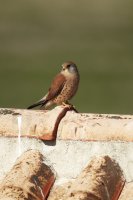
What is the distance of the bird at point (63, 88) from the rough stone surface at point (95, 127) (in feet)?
12.7

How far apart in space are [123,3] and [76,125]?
30.0 m

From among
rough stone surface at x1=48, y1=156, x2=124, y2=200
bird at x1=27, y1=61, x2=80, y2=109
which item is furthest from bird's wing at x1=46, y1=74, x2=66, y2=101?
rough stone surface at x1=48, y1=156, x2=124, y2=200

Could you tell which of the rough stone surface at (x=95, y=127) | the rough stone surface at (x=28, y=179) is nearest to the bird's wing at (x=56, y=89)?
the rough stone surface at (x=95, y=127)

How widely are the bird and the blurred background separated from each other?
48.0 feet

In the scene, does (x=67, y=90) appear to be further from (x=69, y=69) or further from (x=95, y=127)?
(x=95, y=127)

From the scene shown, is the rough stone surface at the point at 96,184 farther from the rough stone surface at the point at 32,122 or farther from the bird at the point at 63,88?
the bird at the point at 63,88

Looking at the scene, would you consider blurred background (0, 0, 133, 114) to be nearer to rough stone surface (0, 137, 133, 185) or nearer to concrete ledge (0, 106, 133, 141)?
concrete ledge (0, 106, 133, 141)

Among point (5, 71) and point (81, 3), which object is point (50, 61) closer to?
point (5, 71)

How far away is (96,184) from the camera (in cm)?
514

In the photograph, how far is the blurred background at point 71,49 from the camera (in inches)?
1069

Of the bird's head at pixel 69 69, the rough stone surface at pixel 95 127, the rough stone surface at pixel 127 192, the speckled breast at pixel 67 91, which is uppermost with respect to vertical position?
the bird's head at pixel 69 69

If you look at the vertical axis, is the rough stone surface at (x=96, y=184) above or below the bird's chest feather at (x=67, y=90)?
below

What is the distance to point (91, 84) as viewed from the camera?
2911 cm

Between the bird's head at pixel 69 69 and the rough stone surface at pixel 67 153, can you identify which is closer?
the rough stone surface at pixel 67 153
